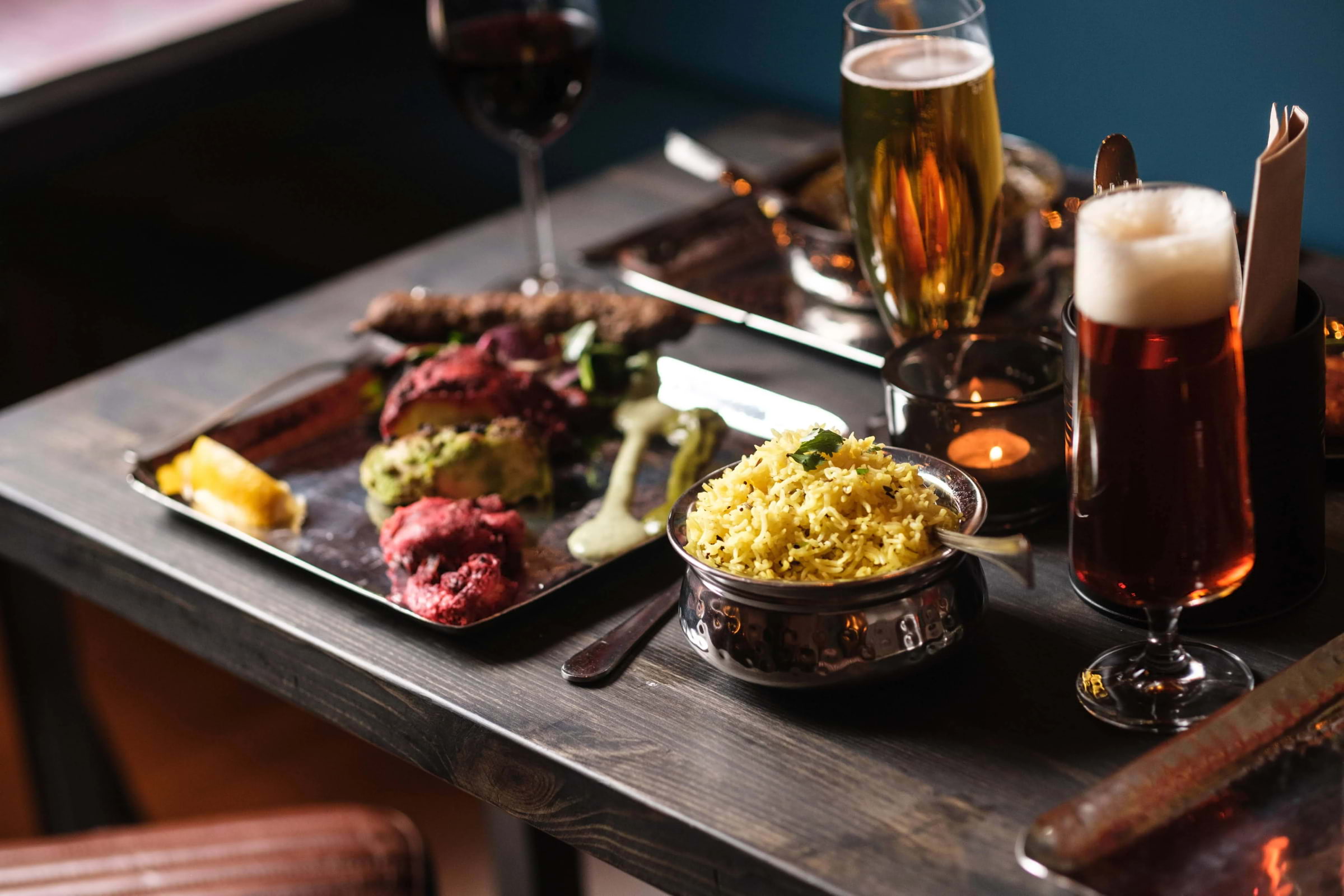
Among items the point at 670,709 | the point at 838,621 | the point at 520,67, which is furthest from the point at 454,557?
the point at 520,67

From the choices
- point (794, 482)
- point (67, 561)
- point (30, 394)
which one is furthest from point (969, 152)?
point (30, 394)

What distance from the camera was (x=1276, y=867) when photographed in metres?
0.75

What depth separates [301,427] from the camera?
142 cm

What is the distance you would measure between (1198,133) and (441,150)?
5.48ft

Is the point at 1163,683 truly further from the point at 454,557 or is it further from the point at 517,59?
the point at 517,59

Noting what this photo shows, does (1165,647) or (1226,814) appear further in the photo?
(1165,647)

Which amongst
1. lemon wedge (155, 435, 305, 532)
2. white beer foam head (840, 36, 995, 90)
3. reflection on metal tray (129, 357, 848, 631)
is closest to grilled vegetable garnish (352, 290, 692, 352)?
reflection on metal tray (129, 357, 848, 631)

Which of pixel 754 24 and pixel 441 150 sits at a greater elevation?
pixel 754 24

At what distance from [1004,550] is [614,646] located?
308 mm

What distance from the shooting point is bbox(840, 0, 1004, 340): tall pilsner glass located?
3.83ft

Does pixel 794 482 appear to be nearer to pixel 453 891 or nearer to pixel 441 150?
pixel 453 891

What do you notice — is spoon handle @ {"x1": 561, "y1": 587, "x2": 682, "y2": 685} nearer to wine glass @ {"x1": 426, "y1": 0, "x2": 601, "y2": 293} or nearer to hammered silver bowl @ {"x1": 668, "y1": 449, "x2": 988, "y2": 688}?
hammered silver bowl @ {"x1": 668, "y1": 449, "x2": 988, "y2": 688}

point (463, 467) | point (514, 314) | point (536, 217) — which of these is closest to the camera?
point (463, 467)

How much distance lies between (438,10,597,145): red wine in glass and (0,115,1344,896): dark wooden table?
430 mm
